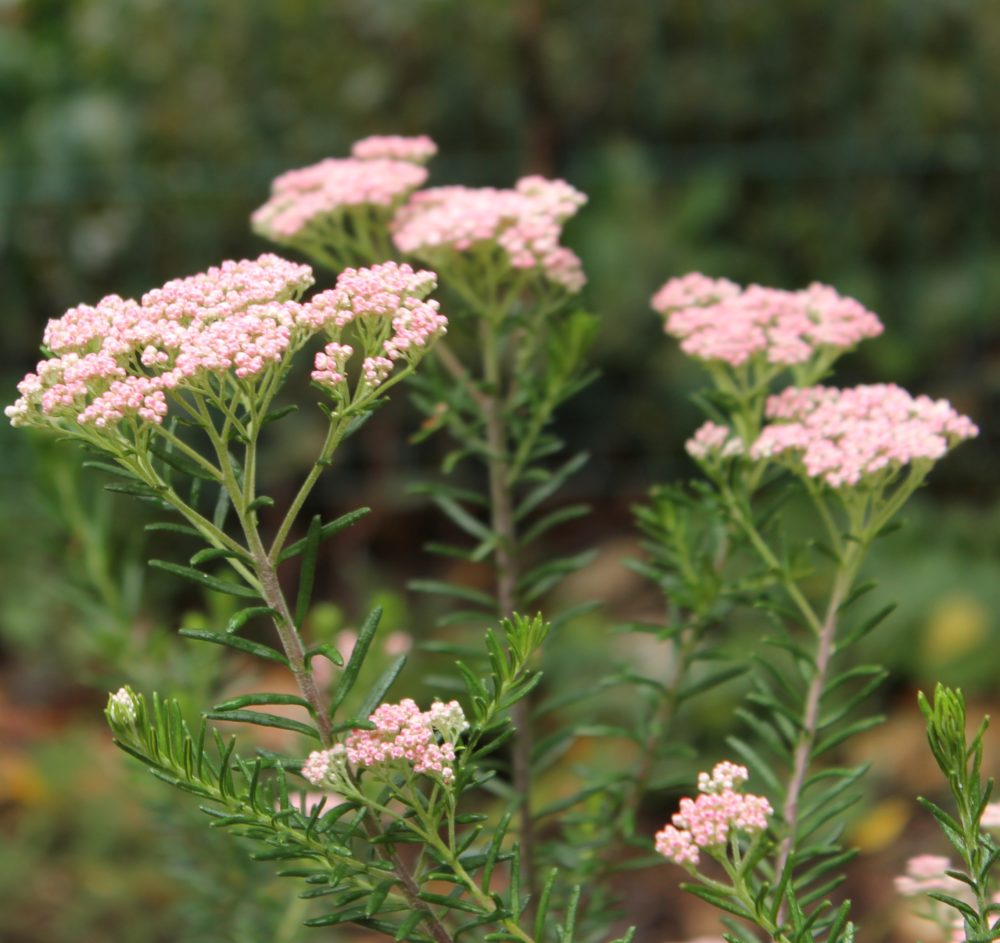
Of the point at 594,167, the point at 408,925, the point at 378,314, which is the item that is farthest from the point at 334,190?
the point at 594,167

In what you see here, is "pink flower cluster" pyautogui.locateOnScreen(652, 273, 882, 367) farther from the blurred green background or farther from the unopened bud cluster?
the blurred green background

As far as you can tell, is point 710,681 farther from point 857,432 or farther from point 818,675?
point 857,432

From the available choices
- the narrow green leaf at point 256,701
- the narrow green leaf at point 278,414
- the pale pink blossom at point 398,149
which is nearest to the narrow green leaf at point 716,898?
the narrow green leaf at point 256,701

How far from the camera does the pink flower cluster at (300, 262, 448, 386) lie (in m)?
0.73

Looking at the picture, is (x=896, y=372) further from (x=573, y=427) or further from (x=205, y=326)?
(x=205, y=326)

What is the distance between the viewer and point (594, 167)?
426 cm

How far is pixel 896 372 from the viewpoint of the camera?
403 cm

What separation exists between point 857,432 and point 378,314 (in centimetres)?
37

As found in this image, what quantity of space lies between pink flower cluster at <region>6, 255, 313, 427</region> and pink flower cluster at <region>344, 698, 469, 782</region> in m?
0.20

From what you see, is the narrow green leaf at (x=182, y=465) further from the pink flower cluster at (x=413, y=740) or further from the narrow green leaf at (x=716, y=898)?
the narrow green leaf at (x=716, y=898)

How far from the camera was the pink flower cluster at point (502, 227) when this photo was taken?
1063mm

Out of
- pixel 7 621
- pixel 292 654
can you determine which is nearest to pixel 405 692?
pixel 7 621

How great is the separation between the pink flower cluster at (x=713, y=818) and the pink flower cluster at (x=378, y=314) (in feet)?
0.92

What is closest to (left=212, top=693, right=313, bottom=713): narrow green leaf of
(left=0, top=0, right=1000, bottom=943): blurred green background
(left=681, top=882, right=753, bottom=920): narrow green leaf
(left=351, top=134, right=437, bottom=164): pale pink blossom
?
(left=681, top=882, right=753, bottom=920): narrow green leaf
